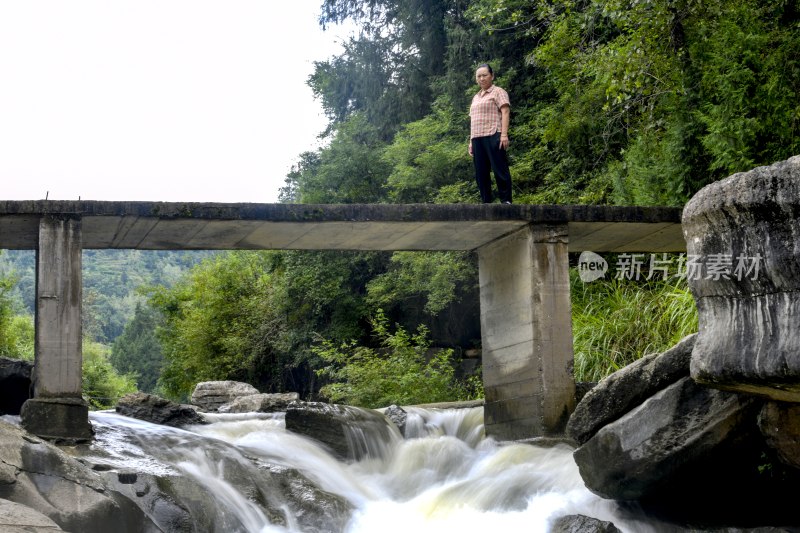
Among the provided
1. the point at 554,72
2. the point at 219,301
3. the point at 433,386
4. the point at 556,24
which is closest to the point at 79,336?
the point at 433,386

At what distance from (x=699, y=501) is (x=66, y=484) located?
18.2 feet

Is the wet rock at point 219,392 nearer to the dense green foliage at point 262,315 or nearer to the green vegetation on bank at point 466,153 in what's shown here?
the green vegetation on bank at point 466,153

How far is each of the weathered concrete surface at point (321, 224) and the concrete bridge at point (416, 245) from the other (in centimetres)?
1

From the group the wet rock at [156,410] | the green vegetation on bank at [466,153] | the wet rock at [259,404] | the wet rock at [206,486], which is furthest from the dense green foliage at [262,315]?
the wet rock at [206,486]

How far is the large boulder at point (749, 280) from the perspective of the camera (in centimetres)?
714

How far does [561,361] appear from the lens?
11.8 metres

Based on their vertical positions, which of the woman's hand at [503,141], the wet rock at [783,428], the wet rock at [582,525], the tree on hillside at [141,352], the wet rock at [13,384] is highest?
the woman's hand at [503,141]

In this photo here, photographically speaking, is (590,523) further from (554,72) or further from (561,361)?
(554,72)

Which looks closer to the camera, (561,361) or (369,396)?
(561,361)

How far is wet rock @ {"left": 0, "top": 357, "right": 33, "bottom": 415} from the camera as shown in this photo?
1237 cm

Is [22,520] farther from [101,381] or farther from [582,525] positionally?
[101,381]

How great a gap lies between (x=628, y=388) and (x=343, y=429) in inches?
156

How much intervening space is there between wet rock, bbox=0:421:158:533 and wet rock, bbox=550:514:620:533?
139 inches

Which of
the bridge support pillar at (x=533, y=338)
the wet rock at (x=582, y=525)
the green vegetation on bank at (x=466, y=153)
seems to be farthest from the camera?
the green vegetation on bank at (x=466, y=153)
